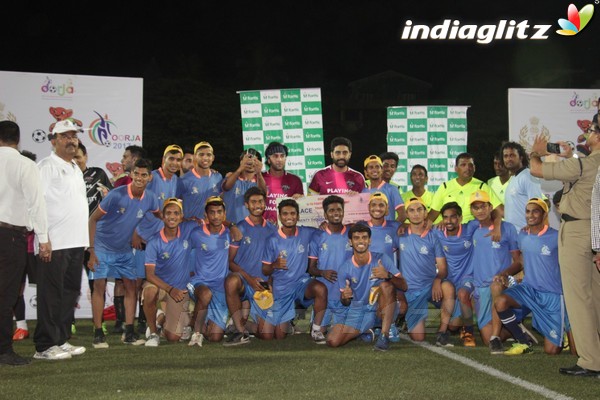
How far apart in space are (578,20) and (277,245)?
1373 centimetres

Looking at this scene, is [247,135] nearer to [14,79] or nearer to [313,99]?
[313,99]

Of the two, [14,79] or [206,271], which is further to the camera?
[14,79]

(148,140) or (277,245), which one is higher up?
(148,140)

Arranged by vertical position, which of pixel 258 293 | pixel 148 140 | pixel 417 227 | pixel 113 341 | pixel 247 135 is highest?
pixel 148 140

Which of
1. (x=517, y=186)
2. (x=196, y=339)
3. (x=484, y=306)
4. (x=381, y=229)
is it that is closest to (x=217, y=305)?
(x=196, y=339)

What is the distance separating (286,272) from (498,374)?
10.1ft

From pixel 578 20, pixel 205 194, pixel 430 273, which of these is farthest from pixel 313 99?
pixel 578 20

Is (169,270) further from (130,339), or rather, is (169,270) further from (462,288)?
(462,288)

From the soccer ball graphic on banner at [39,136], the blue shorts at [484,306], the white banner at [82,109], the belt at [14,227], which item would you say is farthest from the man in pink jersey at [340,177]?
the soccer ball graphic on banner at [39,136]

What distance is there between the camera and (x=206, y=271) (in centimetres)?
897

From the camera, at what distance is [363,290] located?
28.2 feet

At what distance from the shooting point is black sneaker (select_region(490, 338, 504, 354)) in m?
7.84

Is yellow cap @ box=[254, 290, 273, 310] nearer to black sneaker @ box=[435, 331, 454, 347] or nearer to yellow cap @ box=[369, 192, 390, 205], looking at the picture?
yellow cap @ box=[369, 192, 390, 205]

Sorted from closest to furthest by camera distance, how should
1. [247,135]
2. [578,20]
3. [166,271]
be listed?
[166,271] < [247,135] < [578,20]
